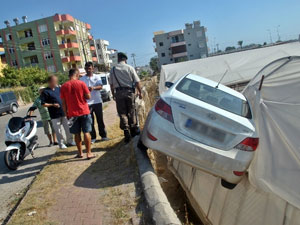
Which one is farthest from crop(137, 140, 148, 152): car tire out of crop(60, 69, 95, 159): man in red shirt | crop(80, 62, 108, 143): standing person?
crop(80, 62, 108, 143): standing person

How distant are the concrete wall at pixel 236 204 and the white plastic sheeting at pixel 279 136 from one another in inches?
5.0

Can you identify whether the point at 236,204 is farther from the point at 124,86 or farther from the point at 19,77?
the point at 19,77

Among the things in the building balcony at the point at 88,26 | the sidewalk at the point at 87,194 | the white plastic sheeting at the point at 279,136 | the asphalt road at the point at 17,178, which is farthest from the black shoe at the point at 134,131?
the building balcony at the point at 88,26

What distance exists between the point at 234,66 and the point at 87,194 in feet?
33.8

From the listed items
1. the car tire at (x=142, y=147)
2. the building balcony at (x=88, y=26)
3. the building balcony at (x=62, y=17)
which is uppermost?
the building balcony at (x=88, y=26)

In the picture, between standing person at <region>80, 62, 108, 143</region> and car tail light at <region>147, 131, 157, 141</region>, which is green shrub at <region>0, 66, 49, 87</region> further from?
car tail light at <region>147, 131, 157, 141</region>

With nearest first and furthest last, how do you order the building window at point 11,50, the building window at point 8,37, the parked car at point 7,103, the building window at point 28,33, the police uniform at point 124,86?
the police uniform at point 124,86, the parked car at point 7,103, the building window at point 11,50, the building window at point 28,33, the building window at point 8,37

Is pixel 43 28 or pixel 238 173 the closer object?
pixel 238 173

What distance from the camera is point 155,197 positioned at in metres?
3.47

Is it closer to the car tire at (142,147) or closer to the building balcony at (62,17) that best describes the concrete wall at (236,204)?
the car tire at (142,147)

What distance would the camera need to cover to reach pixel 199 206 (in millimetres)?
4410

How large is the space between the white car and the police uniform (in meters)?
1.74

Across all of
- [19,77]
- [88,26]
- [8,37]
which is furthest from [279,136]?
[88,26]

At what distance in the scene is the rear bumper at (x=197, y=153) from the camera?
3.63 metres
